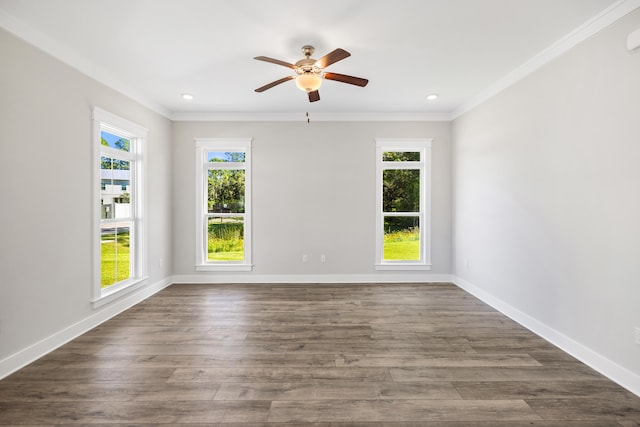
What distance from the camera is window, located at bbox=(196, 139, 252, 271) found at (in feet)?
16.2

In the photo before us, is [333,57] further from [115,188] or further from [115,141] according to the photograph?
[115,188]

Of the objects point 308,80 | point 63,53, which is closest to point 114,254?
point 63,53

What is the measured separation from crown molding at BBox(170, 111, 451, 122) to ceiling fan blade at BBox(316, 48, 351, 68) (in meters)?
2.24

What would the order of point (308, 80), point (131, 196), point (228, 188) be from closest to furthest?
point (308, 80)
point (131, 196)
point (228, 188)

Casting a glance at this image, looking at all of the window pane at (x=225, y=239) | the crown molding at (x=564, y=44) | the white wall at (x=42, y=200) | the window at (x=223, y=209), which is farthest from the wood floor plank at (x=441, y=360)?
the window pane at (x=225, y=239)

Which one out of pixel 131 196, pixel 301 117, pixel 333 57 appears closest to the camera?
pixel 333 57

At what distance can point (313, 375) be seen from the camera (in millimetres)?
2283

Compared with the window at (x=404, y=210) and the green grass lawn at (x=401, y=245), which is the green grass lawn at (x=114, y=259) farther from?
the green grass lawn at (x=401, y=245)

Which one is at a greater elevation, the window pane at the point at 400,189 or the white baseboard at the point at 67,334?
the window pane at the point at 400,189

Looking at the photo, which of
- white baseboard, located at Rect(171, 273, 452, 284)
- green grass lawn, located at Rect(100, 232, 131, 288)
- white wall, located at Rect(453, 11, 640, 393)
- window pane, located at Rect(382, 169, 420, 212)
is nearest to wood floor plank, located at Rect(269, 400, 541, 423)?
white wall, located at Rect(453, 11, 640, 393)

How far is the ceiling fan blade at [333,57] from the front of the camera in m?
2.35

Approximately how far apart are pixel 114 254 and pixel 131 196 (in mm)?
817

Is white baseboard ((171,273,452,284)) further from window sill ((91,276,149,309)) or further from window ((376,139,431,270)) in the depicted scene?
window sill ((91,276,149,309))

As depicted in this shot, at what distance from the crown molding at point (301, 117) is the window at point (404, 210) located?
0.50 m
